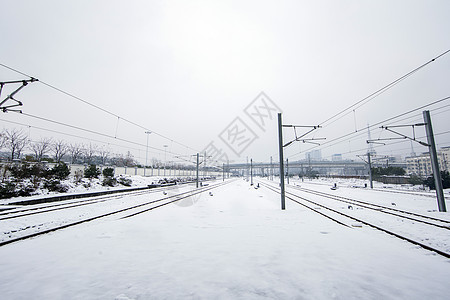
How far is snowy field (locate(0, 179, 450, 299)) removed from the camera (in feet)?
11.1

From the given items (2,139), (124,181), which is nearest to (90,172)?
(124,181)

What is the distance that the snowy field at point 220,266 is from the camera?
339cm

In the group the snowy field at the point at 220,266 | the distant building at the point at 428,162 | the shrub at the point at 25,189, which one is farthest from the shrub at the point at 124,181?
the distant building at the point at 428,162

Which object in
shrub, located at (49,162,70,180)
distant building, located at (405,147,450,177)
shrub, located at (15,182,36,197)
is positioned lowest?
shrub, located at (15,182,36,197)

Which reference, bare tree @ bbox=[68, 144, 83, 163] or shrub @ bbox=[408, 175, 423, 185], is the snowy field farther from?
bare tree @ bbox=[68, 144, 83, 163]

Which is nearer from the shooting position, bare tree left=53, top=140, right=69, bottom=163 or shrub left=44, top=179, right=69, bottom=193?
shrub left=44, top=179, right=69, bottom=193

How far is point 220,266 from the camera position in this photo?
4.38 metres

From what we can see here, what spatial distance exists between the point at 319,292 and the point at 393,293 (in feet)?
4.03

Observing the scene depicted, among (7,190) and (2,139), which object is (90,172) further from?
(2,139)

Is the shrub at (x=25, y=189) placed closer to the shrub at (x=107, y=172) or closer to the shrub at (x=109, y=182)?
the shrub at (x=109, y=182)

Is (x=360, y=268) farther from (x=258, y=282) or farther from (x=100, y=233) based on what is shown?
(x=100, y=233)

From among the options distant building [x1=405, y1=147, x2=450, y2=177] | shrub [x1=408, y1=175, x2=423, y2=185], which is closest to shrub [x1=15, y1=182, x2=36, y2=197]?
shrub [x1=408, y1=175, x2=423, y2=185]

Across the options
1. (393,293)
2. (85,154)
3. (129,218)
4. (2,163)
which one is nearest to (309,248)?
(393,293)

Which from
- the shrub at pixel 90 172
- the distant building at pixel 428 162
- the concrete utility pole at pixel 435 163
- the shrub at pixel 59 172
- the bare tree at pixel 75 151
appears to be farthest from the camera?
the distant building at pixel 428 162
